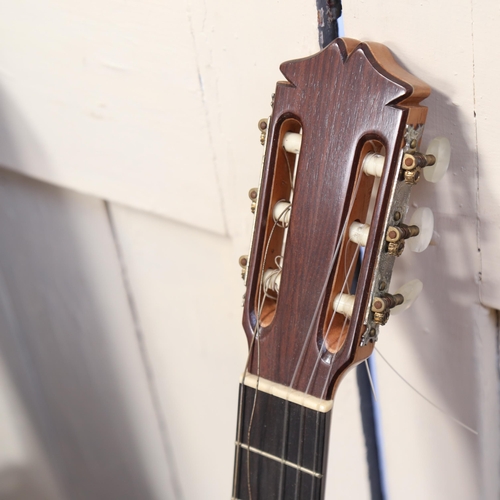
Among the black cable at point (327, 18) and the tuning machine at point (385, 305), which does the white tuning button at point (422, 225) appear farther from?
the black cable at point (327, 18)

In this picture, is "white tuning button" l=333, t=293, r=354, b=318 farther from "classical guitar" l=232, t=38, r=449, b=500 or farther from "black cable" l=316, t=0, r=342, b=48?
"black cable" l=316, t=0, r=342, b=48

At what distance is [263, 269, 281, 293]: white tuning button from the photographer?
452mm

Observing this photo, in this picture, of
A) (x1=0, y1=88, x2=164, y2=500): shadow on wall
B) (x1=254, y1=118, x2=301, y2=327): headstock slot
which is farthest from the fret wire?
(x1=0, y1=88, x2=164, y2=500): shadow on wall

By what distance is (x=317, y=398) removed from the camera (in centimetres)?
44

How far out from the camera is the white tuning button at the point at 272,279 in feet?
1.48

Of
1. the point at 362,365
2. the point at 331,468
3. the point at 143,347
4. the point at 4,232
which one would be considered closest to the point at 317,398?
the point at 362,365

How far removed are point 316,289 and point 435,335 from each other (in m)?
0.14

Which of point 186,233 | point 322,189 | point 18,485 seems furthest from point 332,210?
point 18,485

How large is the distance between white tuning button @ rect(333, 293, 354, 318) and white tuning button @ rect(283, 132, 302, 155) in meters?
0.10

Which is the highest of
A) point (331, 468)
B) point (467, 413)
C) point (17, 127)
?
point (17, 127)

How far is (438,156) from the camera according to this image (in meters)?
0.39

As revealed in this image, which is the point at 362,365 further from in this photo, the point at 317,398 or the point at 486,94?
the point at 486,94

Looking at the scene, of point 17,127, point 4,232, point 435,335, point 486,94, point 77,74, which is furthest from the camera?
point 4,232

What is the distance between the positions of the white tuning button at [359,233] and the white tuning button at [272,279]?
0.21ft
